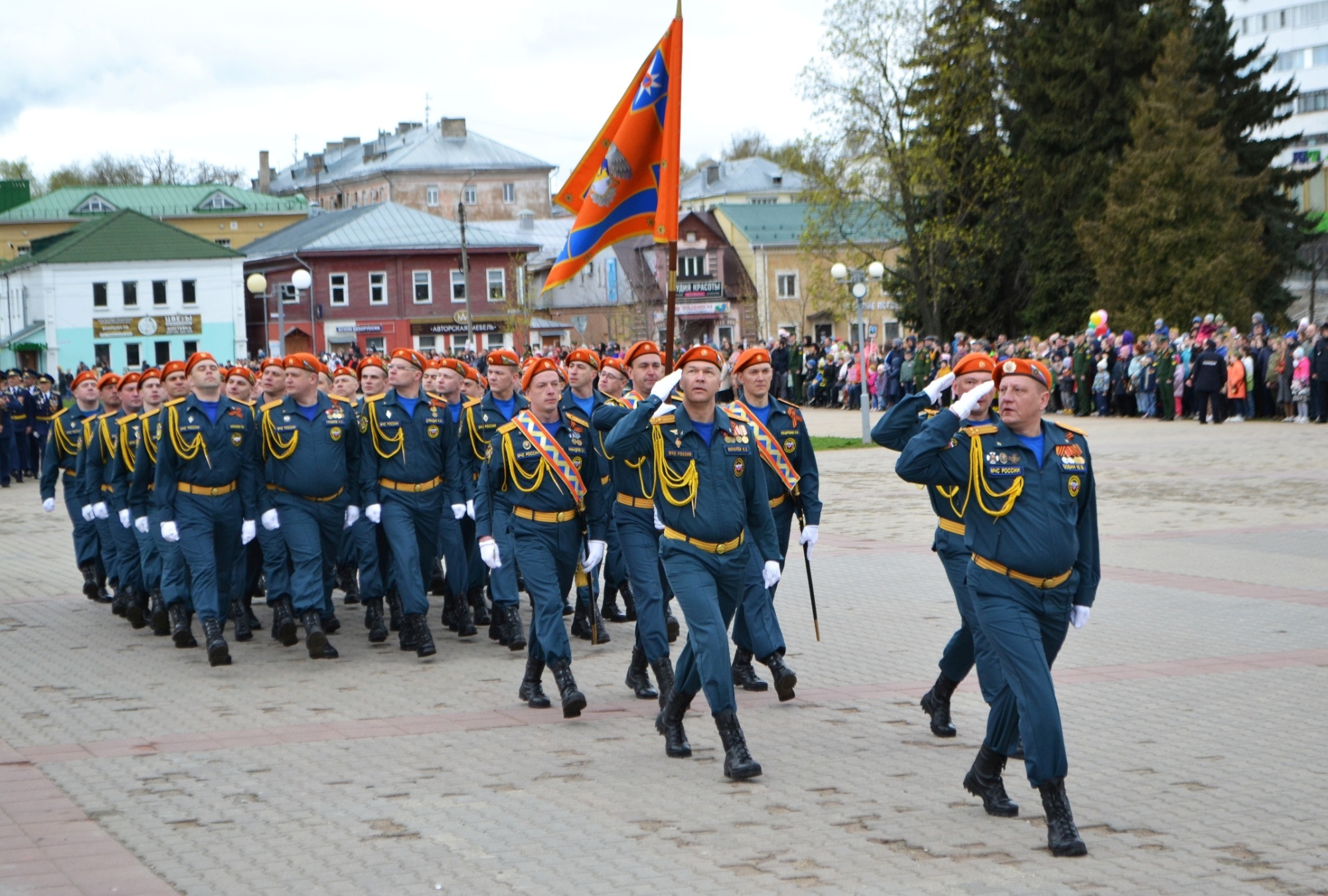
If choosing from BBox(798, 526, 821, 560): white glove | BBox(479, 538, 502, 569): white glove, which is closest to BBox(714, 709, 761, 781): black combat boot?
BBox(798, 526, 821, 560): white glove

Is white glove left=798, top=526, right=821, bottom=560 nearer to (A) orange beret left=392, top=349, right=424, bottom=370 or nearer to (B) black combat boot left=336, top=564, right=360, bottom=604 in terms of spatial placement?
Result: (A) orange beret left=392, top=349, right=424, bottom=370

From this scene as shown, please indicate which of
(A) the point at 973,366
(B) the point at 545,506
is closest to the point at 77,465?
(B) the point at 545,506

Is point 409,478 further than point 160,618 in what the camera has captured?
No

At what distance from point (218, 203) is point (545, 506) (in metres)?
97.9

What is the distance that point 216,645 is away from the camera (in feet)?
36.3

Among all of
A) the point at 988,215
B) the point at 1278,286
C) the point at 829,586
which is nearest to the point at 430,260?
the point at 988,215

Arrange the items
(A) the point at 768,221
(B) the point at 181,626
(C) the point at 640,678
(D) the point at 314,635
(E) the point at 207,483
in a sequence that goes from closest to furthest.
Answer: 1. (C) the point at 640,678
2. (D) the point at 314,635
3. (E) the point at 207,483
4. (B) the point at 181,626
5. (A) the point at 768,221

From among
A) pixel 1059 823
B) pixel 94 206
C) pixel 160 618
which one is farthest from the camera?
pixel 94 206

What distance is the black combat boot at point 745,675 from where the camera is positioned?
32.0ft

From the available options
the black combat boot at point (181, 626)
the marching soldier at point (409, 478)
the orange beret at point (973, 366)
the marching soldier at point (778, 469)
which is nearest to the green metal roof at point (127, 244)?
Result: the black combat boot at point (181, 626)

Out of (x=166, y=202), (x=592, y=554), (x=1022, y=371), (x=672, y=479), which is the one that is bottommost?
(x=592, y=554)

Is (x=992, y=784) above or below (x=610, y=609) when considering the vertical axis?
above

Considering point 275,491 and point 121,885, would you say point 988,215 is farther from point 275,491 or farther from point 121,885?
point 121,885

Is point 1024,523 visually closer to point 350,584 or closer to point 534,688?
point 534,688
